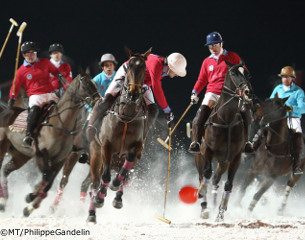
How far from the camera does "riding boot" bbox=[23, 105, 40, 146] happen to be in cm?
803

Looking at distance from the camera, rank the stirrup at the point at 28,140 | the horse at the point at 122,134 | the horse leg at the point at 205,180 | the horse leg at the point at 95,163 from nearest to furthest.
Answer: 1. the horse at the point at 122,134
2. the horse leg at the point at 95,163
3. the horse leg at the point at 205,180
4. the stirrup at the point at 28,140

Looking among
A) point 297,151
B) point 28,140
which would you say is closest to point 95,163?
point 28,140

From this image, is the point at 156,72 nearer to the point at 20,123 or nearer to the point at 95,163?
the point at 95,163

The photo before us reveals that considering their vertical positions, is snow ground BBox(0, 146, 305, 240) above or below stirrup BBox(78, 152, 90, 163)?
below

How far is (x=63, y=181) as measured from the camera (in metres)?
8.71

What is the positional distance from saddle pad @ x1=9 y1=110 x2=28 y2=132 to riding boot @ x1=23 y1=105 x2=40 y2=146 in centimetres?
28

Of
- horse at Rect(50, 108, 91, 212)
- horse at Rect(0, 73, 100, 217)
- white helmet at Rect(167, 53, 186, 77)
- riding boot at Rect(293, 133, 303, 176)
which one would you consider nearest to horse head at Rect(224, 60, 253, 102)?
white helmet at Rect(167, 53, 186, 77)

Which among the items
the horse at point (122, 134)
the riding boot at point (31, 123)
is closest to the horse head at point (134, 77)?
the horse at point (122, 134)

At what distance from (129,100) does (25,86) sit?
2.57m

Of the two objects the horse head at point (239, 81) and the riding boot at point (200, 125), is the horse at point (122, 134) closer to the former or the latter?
the riding boot at point (200, 125)

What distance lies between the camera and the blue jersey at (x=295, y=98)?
9734 millimetres

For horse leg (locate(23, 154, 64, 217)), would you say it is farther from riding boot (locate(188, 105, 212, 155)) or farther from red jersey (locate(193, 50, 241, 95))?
red jersey (locate(193, 50, 241, 95))

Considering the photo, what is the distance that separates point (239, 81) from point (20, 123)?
3.41 m

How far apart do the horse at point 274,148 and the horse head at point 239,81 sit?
2.12m
